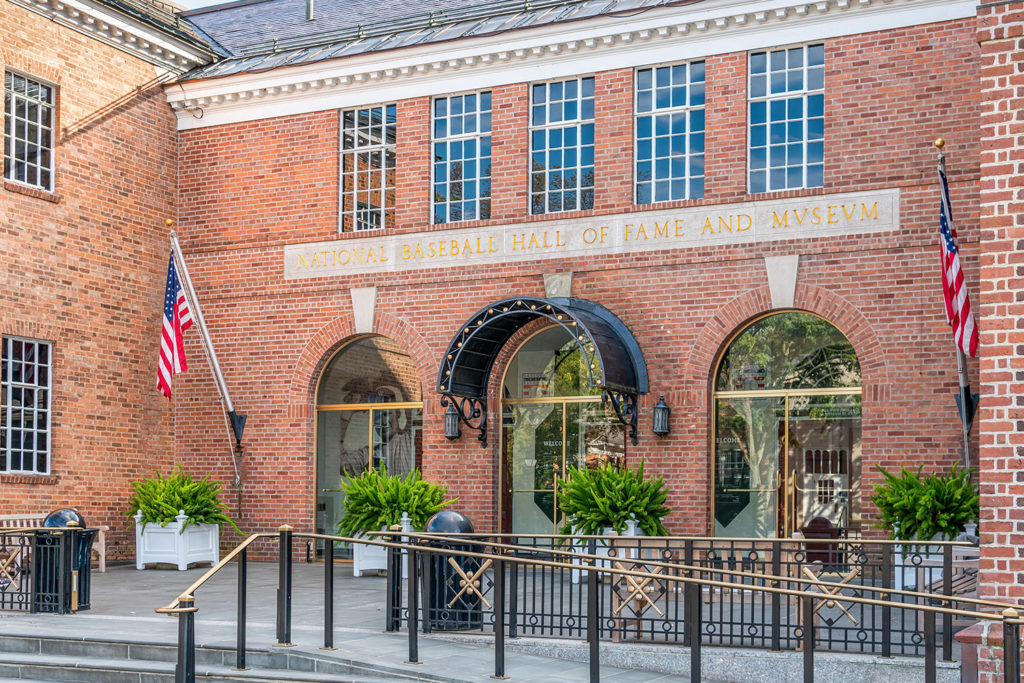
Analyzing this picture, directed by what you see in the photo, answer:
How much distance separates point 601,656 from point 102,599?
21.1ft

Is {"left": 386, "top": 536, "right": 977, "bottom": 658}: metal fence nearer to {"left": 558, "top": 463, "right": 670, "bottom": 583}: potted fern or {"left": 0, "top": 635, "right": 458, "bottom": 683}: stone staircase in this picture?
{"left": 0, "top": 635, "right": 458, "bottom": 683}: stone staircase

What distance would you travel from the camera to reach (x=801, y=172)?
17406mm

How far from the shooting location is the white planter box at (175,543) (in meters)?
19.3

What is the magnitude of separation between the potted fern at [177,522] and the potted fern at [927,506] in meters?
9.26

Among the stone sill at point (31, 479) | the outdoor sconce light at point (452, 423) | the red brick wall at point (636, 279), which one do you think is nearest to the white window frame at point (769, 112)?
the red brick wall at point (636, 279)

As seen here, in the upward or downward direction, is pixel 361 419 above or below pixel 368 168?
below

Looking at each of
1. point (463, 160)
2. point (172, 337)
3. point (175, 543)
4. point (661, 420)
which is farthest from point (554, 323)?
point (175, 543)

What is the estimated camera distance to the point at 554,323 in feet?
62.0

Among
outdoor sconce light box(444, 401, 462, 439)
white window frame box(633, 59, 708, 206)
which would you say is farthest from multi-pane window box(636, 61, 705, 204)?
outdoor sconce light box(444, 401, 462, 439)

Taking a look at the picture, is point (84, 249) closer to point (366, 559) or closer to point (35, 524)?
point (35, 524)

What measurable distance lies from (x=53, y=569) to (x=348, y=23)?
38.7ft

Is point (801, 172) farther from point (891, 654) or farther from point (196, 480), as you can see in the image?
point (196, 480)

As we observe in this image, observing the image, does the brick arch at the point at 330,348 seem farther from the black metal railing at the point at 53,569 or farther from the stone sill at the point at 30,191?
the black metal railing at the point at 53,569

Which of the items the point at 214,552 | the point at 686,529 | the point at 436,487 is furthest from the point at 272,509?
the point at 686,529
